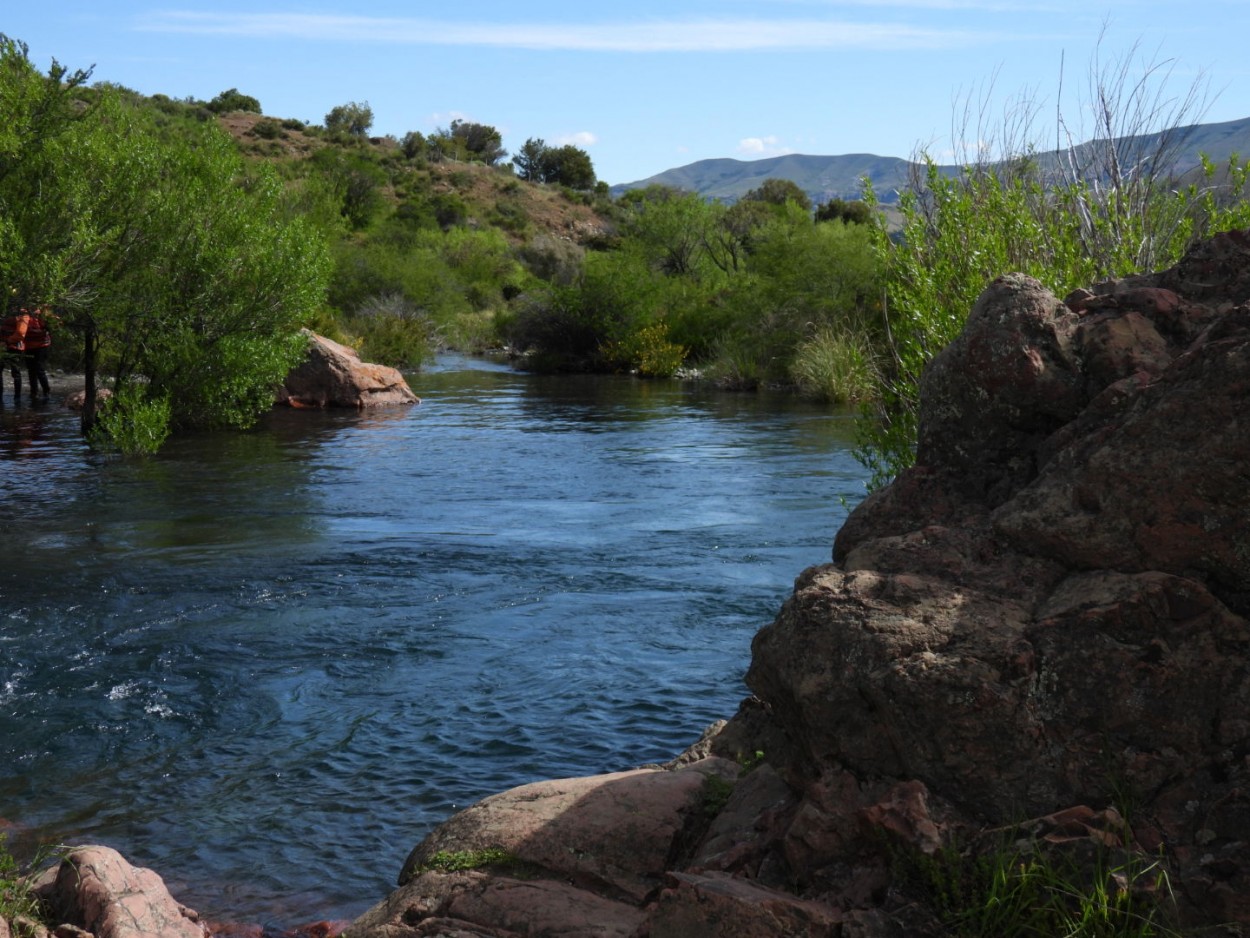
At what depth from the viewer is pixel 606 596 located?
1138cm

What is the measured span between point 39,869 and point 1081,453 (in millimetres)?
4738

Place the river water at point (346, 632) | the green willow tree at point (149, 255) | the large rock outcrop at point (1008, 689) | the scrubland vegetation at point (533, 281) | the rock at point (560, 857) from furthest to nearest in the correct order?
the green willow tree at point (149, 255) < the scrubland vegetation at point (533, 281) < the river water at point (346, 632) < the rock at point (560, 857) < the large rock outcrop at point (1008, 689)

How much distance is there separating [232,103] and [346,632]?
89.5m

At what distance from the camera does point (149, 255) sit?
1794 centimetres

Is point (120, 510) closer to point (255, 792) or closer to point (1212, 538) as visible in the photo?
point (255, 792)

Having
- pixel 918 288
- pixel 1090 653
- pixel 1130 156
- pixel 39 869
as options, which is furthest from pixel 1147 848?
pixel 1130 156

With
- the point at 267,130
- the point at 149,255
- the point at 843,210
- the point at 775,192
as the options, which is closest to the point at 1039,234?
the point at 149,255

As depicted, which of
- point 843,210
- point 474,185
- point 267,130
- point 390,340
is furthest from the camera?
point 474,185

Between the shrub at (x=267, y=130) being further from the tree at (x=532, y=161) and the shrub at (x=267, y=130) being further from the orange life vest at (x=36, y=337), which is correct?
the orange life vest at (x=36, y=337)

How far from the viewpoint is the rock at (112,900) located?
475cm

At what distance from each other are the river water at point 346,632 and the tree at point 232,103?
76957mm

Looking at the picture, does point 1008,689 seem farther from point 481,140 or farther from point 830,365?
point 481,140

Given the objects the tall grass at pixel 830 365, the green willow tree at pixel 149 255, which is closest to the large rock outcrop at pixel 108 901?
the green willow tree at pixel 149 255

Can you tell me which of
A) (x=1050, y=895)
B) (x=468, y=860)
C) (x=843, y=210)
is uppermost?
(x=843, y=210)
